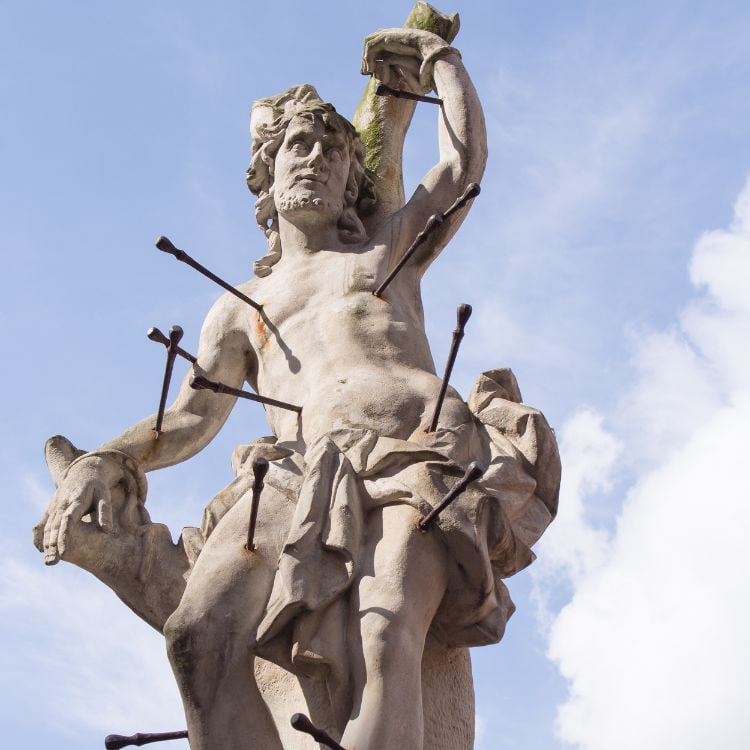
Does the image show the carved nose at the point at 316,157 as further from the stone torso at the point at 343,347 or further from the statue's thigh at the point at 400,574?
the statue's thigh at the point at 400,574

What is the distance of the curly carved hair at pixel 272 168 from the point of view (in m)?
9.01

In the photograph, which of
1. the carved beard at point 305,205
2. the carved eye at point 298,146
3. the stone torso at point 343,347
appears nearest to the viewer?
the stone torso at point 343,347

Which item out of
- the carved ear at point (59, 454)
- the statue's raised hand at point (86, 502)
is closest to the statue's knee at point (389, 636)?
the statue's raised hand at point (86, 502)

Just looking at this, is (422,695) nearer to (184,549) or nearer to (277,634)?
(277,634)

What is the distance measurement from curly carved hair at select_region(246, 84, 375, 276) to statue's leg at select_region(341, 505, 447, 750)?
226cm

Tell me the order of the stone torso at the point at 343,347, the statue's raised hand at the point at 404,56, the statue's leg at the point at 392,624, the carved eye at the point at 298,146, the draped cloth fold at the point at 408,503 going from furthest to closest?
the statue's raised hand at the point at 404,56 → the carved eye at the point at 298,146 → the stone torso at the point at 343,347 → the draped cloth fold at the point at 408,503 → the statue's leg at the point at 392,624

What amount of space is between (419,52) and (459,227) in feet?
4.15

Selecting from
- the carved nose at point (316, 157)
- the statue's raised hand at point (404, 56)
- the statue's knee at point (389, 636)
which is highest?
the statue's raised hand at point (404, 56)

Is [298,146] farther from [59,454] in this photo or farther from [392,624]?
[392,624]

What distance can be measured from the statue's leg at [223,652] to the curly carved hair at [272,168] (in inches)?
90.6

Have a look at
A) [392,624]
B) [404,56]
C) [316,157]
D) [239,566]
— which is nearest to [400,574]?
[392,624]

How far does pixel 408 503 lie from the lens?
714 centimetres

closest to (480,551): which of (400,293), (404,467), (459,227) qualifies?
(404,467)

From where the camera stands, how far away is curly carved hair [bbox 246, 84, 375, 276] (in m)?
9.01
